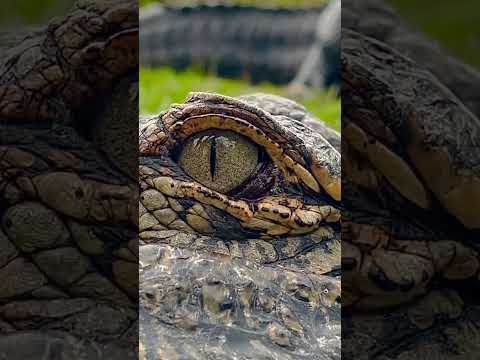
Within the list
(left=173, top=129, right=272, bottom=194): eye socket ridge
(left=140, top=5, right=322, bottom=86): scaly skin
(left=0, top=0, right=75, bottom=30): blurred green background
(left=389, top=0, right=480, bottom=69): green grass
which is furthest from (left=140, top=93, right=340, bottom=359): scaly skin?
(left=389, top=0, right=480, bottom=69): green grass

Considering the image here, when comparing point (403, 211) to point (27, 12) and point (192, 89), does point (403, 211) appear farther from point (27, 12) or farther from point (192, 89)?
point (27, 12)

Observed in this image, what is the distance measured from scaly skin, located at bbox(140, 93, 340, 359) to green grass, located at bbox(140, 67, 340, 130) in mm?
56

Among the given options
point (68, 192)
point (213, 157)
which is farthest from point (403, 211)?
point (68, 192)

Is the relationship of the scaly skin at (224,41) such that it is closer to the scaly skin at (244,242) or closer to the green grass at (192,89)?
the green grass at (192,89)

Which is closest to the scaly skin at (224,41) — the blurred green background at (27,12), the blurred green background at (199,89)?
the blurred green background at (199,89)

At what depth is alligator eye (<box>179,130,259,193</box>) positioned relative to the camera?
2.30m

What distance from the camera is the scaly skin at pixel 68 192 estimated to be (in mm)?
2422

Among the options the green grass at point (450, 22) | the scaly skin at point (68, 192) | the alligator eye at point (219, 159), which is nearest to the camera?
the alligator eye at point (219, 159)

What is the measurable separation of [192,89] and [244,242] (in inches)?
23.4

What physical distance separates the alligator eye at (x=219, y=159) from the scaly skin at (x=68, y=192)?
1.03 feet

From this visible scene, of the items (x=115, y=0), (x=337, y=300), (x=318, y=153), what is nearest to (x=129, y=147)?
(x=115, y=0)

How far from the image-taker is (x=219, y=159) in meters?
2.32

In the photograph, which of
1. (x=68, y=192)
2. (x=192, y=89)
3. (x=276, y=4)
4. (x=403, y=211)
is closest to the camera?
(x=192, y=89)

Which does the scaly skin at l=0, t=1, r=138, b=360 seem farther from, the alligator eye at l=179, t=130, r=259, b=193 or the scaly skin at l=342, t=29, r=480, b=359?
the scaly skin at l=342, t=29, r=480, b=359
